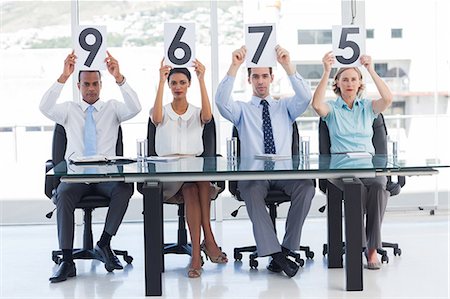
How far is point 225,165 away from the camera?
448 cm

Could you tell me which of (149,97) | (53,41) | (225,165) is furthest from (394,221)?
(53,41)

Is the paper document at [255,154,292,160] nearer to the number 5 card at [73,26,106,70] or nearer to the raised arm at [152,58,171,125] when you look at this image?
the raised arm at [152,58,171,125]

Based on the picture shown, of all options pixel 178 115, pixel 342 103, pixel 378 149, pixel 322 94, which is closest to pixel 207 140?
pixel 178 115

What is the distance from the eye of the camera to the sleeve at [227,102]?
512cm

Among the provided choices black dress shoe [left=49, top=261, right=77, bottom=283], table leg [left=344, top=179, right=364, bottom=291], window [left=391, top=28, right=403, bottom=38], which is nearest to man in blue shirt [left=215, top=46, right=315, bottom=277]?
table leg [left=344, top=179, right=364, bottom=291]

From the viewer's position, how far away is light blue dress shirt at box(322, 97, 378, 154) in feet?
17.0

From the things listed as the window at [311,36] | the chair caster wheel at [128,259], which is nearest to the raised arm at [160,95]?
the chair caster wheel at [128,259]

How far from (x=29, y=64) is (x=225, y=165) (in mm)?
2740

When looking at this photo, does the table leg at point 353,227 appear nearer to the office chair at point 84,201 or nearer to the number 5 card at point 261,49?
the number 5 card at point 261,49

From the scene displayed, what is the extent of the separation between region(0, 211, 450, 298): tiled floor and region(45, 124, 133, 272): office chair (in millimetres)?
83

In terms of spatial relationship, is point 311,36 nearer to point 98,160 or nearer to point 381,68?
point 381,68

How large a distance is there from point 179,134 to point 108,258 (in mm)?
850

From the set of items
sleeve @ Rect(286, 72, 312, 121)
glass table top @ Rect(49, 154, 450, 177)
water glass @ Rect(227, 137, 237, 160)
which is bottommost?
glass table top @ Rect(49, 154, 450, 177)

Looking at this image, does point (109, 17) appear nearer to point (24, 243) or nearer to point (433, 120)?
point (24, 243)
